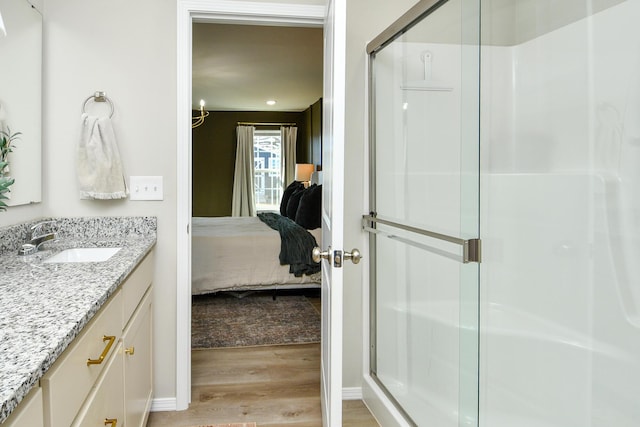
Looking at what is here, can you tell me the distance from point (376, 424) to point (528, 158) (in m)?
1.41

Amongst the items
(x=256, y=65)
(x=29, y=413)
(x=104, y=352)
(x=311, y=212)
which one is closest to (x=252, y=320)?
(x=311, y=212)

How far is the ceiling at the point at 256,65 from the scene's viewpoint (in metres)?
4.13

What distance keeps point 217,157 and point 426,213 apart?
6547 millimetres

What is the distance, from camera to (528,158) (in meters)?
1.92

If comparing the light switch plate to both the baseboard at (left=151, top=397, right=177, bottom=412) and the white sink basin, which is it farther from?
the baseboard at (left=151, top=397, right=177, bottom=412)

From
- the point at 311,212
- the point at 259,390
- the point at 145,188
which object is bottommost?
the point at 259,390

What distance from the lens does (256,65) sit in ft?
16.9

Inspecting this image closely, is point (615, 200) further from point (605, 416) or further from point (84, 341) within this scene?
point (84, 341)

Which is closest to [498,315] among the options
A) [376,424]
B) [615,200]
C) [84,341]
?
[615,200]

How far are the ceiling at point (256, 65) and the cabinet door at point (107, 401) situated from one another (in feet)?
9.99

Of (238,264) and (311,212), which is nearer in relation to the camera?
(238,264)

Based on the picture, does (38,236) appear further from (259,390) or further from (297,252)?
(297,252)

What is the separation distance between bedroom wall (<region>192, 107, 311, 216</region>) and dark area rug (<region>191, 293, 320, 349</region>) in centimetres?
379

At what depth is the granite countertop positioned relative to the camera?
2.43ft
